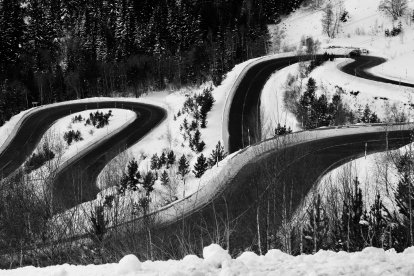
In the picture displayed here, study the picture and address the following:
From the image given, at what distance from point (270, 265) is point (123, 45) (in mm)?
72686

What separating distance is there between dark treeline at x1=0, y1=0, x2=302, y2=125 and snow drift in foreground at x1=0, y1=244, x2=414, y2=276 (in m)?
54.9

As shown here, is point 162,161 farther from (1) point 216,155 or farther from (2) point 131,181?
(2) point 131,181

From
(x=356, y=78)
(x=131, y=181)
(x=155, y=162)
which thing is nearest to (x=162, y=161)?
(x=155, y=162)

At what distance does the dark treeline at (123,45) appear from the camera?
67625 mm

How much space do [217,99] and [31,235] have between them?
25905 millimetres

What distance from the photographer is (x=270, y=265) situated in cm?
561

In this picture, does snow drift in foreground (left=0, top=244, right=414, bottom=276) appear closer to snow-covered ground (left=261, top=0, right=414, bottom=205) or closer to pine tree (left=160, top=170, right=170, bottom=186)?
snow-covered ground (left=261, top=0, right=414, bottom=205)

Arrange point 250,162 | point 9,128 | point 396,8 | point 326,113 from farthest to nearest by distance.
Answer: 1. point 396,8
2. point 9,128
3. point 326,113
4. point 250,162

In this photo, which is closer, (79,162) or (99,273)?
(99,273)

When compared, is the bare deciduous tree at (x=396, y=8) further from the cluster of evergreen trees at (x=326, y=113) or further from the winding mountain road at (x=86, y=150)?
the winding mountain road at (x=86, y=150)

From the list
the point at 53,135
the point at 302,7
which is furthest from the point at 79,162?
the point at 302,7

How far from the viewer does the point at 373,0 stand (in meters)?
73.4

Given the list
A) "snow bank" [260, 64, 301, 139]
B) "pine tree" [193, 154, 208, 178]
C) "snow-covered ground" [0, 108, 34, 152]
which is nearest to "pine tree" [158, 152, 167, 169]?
"pine tree" [193, 154, 208, 178]

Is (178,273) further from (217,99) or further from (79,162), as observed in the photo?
(217,99)
